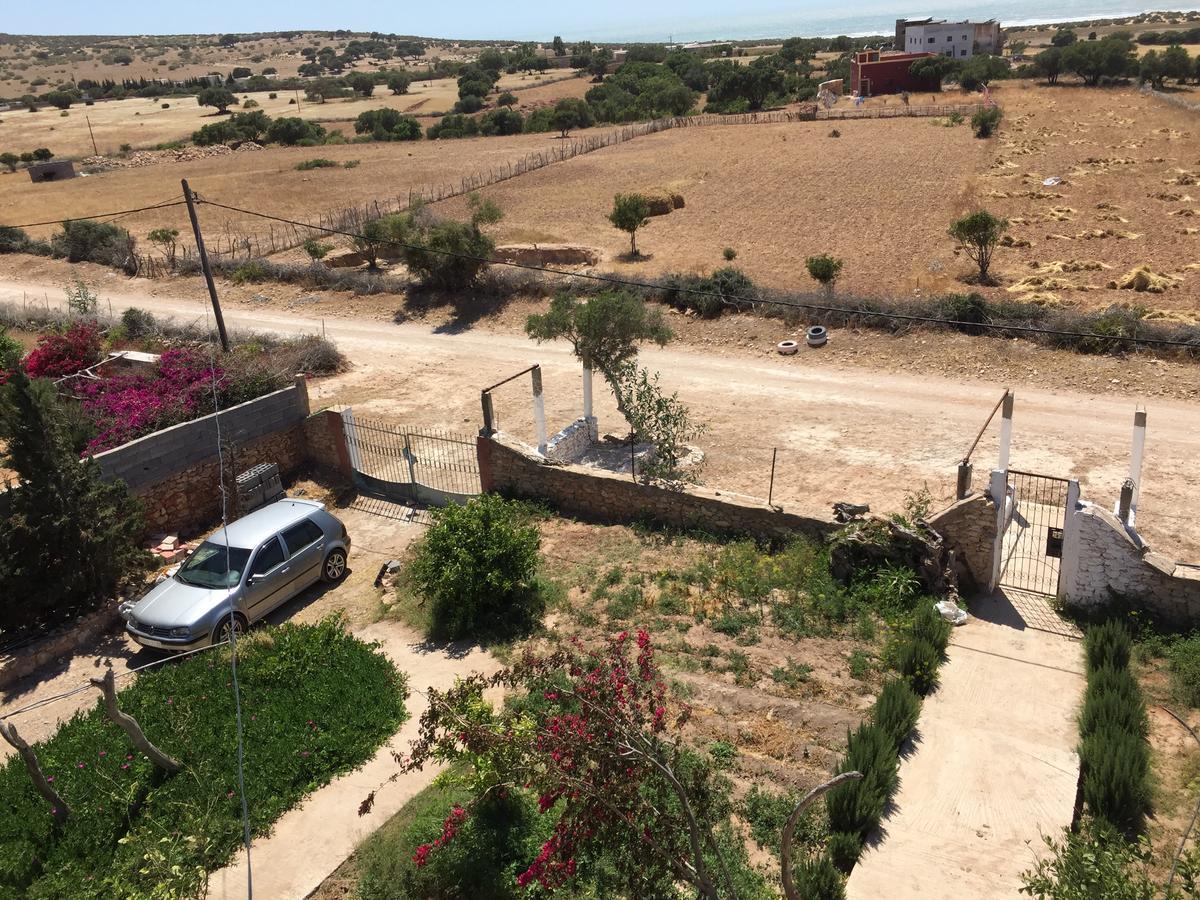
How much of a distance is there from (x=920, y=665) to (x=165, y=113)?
4526 inches

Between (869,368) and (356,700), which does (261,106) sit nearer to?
(869,368)

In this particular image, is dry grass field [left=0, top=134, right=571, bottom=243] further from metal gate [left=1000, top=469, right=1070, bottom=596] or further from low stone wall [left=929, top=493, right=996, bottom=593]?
low stone wall [left=929, top=493, right=996, bottom=593]

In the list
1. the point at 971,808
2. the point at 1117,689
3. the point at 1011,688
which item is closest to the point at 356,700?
the point at 971,808

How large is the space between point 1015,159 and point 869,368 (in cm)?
3422

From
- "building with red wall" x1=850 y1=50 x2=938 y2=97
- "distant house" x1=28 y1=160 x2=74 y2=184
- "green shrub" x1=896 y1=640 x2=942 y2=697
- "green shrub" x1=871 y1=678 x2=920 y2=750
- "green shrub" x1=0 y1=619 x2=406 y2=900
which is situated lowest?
"green shrub" x1=0 y1=619 x2=406 y2=900

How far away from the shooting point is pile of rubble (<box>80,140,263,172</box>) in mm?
65938

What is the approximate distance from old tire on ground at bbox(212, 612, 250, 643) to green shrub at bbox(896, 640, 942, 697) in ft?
28.9

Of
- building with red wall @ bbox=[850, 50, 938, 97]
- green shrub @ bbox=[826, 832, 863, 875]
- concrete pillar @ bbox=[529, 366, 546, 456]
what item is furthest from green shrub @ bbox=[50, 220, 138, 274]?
building with red wall @ bbox=[850, 50, 938, 97]

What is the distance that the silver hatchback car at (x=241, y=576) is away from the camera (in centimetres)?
1260

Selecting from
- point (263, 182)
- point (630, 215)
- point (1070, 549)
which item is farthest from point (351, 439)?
point (263, 182)

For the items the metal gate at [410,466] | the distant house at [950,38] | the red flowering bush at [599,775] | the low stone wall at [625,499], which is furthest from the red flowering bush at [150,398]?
the distant house at [950,38]

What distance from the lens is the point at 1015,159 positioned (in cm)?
4941

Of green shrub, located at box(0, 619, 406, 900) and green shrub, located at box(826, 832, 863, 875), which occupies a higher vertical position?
green shrub, located at box(826, 832, 863, 875)

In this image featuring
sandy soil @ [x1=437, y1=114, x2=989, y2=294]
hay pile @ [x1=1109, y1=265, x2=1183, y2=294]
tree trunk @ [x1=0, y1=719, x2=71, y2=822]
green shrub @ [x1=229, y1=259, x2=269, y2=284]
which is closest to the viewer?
tree trunk @ [x1=0, y1=719, x2=71, y2=822]
